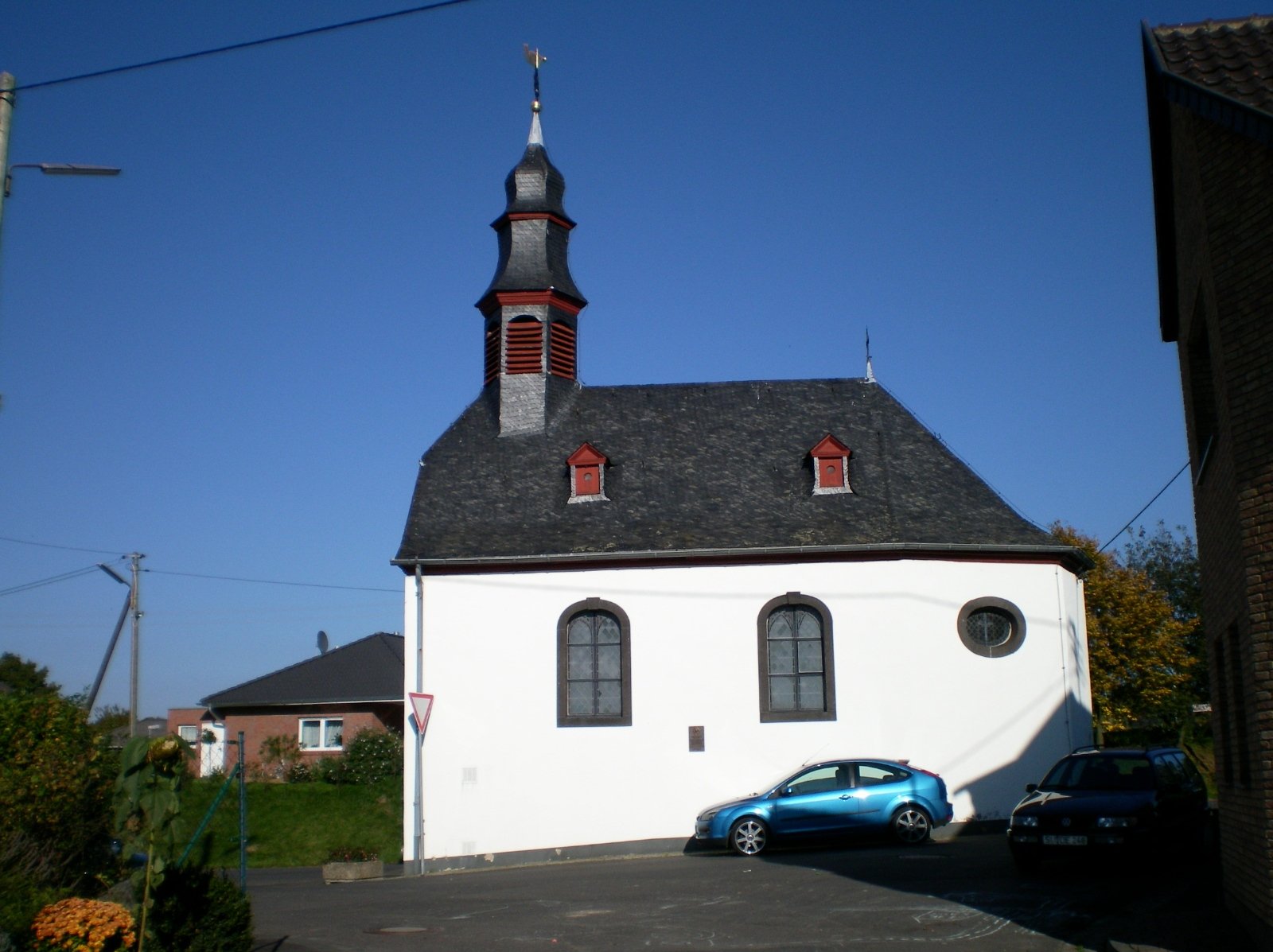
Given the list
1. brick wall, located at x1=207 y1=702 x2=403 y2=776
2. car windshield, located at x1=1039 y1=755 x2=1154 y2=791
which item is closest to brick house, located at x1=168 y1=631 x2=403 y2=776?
brick wall, located at x1=207 y1=702 x2=403 y2=776

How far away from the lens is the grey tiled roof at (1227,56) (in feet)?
28.6

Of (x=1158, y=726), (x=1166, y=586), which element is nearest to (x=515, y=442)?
(x=1158, y=726)

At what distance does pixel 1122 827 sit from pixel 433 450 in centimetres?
1486

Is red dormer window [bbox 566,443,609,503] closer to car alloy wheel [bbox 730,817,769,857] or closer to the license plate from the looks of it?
car alloy wheel [bbox 730,817,769,857]

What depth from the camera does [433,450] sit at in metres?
24.7

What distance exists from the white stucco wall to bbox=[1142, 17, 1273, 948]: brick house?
9.77 m

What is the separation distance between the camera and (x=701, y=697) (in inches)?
839

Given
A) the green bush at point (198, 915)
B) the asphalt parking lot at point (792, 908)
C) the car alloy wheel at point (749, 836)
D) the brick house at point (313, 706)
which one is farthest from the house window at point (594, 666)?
the brick house at point (313, 706)

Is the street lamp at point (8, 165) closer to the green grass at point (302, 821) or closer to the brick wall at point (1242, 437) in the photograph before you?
the brick wall at point (1242, 437)

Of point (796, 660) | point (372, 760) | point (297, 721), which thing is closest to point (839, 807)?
point (796, 660)

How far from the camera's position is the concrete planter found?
18.9 metres

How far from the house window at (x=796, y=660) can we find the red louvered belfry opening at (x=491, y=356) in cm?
823

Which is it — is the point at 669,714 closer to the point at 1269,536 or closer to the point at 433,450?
the point at 433,450

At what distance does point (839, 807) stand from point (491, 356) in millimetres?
12397
